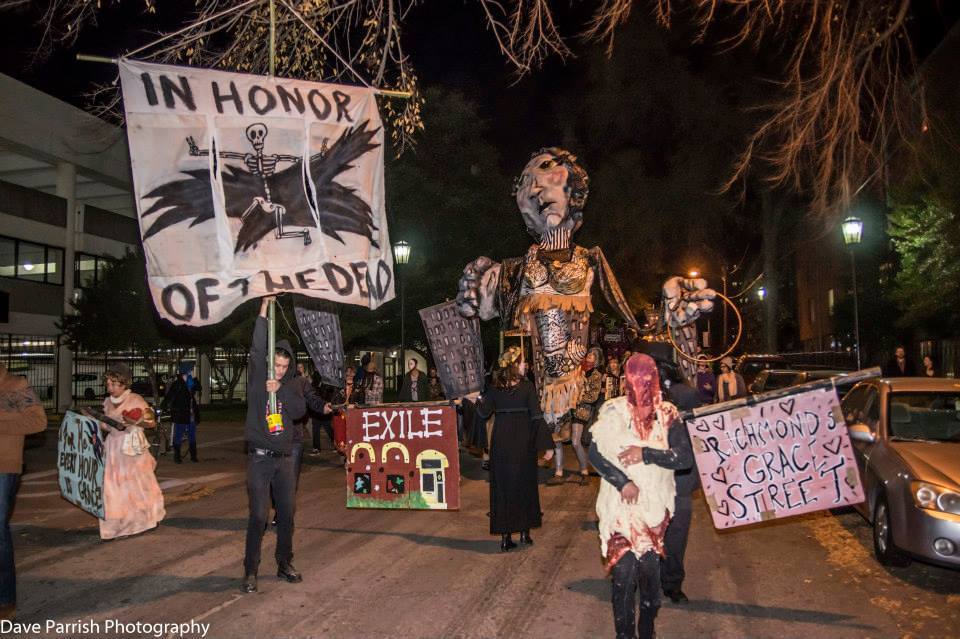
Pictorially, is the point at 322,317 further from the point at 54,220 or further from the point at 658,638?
the point at 54,220

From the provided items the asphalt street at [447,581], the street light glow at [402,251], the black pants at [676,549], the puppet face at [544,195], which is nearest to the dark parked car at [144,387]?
the asphalt street at [447,581]

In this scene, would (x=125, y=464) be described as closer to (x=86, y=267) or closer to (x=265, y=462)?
(x=265, y=462)

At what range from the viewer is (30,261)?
104 feet

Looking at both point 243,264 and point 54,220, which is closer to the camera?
point 243,264

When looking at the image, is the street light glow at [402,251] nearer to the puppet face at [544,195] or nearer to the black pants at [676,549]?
the puppet face at [544,195]

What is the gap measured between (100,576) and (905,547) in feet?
21.8

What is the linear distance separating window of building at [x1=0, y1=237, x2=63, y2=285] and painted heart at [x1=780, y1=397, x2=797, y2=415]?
103 feet

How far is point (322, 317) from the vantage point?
1162 centimetres

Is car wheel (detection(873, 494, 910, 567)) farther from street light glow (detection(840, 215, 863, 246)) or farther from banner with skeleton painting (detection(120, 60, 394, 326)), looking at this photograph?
street light glow (detection(840, 215, 863, 246))

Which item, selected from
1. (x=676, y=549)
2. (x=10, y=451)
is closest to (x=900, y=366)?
(x=676, y=549)

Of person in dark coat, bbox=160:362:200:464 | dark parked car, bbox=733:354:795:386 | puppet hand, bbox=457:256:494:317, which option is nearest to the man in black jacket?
puppet hand, bbox=457:256:494:317

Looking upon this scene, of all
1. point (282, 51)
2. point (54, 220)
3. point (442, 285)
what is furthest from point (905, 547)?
point (54, 220)

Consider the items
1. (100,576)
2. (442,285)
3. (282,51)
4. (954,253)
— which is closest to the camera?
(100,576)

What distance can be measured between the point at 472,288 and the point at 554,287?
1.16m
